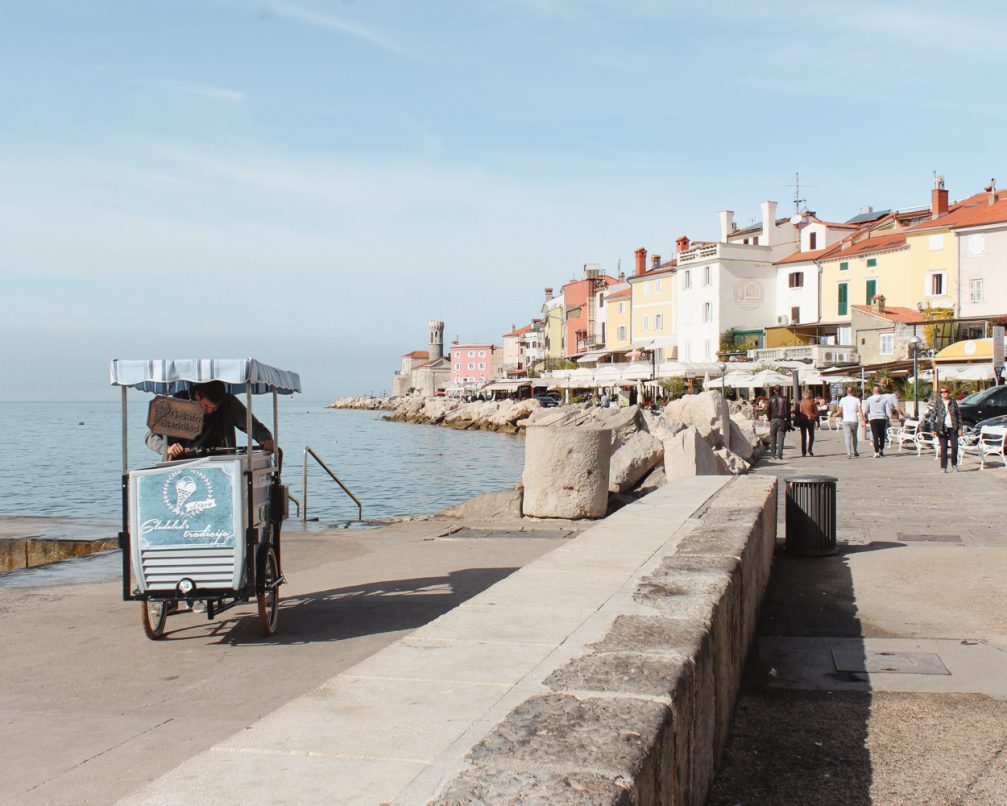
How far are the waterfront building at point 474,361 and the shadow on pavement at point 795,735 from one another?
485ft

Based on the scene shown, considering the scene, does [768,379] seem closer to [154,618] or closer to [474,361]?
[154,618]

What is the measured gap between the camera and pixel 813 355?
179 ft

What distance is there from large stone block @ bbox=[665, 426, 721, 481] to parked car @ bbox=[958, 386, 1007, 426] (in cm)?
1544

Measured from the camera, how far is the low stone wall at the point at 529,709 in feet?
8.89

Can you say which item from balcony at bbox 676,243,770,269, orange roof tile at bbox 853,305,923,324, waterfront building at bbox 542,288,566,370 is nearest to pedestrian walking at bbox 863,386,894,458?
orange roof tile at bbox 853,305,923,324

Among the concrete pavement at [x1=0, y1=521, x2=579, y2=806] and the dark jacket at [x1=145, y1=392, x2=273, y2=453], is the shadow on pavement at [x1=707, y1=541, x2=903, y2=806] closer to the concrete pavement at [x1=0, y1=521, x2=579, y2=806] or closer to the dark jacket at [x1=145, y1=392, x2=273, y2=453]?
the concrete pavement at [x1=0, y1=521, x2=579, y2=806]

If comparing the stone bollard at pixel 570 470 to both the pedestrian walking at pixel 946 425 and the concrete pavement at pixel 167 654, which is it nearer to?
the concrete pavement at pixel 167 654

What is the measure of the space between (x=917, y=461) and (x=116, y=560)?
55.2 ft

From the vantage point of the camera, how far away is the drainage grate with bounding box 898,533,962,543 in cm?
1098

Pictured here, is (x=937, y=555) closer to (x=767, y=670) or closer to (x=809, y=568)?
(x=809, y=568)

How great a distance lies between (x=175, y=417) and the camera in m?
7.28

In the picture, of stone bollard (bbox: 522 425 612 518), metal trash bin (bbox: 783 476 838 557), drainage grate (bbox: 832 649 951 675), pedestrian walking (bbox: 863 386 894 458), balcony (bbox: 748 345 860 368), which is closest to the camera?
drainage grate (bbox: 832 649 951 675)

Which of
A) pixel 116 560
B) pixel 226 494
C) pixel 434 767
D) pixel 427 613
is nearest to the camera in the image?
pixel 434 767

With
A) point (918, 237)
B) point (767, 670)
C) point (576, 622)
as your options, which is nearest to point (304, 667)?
point (576, 622)
